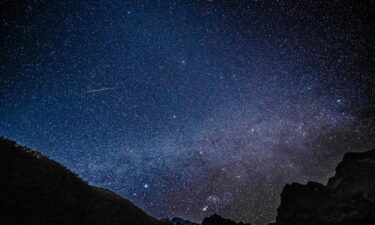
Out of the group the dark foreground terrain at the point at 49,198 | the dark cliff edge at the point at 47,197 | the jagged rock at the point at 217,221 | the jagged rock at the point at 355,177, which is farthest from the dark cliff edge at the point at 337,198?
the dark cliff edge at the point at 47,197

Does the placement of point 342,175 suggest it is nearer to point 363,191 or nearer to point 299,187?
point 363,191

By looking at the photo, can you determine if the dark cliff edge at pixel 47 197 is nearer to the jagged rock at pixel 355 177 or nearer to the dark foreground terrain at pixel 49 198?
the dark foreground terrain at pixel 49 198

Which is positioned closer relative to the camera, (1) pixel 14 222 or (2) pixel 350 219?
(1) pixel 14 222

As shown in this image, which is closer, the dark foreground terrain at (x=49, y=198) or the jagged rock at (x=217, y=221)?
the dark foreground terrain at (x=49, y=198)

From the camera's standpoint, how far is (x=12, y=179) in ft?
38.0

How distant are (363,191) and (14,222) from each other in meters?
94.6

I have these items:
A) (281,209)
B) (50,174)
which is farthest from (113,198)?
(281,209)

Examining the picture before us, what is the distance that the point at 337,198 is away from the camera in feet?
259

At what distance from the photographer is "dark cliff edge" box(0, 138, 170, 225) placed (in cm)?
1080

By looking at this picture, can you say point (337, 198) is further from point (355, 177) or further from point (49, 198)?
point (49, 198)

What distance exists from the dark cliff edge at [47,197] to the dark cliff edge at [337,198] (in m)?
74.5

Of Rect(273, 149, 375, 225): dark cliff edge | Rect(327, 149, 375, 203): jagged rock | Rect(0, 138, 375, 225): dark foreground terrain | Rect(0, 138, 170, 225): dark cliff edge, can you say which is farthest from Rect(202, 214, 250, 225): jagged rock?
Rect(327, 149, 375, 203): jagged rock

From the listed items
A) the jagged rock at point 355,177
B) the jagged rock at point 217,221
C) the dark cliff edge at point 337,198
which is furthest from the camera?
the jagged rock at point 355,177

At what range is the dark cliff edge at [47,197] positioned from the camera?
35.4ft
